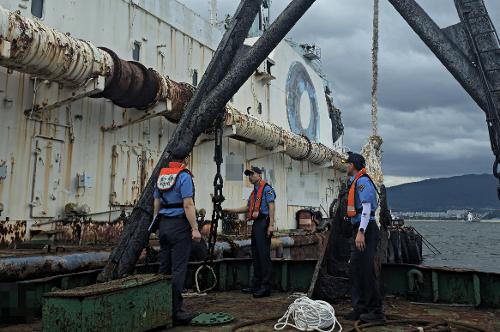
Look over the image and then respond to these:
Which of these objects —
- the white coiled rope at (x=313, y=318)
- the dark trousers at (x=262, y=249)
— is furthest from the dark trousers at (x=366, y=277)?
the dark trousers at (x=262, y=249)

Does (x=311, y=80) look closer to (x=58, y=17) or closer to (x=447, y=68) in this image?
(x=58, y=17)

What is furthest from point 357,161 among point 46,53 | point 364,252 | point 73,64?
point 73,64

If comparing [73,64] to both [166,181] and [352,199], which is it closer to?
[166,181]

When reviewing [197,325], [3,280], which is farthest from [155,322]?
[3,280]

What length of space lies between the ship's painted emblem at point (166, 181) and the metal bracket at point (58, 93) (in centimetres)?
554

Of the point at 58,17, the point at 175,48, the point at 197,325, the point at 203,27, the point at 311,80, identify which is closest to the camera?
the point at 197,325

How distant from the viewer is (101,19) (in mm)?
11234

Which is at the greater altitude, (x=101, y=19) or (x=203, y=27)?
(x=203, y=27)

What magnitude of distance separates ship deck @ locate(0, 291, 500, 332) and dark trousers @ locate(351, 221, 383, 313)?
9.9 inches

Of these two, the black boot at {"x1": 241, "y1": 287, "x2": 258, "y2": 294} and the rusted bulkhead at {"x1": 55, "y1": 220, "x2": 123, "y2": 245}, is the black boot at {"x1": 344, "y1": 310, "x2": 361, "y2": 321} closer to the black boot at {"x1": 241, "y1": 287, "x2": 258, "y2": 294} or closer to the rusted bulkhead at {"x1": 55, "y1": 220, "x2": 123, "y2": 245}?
the black boot at {"x1": 241, "y1": 287, "x2": 258, "y2": 294}

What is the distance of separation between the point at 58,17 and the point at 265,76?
10.7 meters

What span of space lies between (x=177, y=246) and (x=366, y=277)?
6.58ft

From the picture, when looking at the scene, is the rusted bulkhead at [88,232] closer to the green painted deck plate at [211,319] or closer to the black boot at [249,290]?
the black boot at [249,290]

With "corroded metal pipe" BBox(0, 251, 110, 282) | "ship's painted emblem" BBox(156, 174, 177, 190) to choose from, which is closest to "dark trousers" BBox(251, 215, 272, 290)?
"ship's painted emblem" BBox(156, 174, 177, 190)
